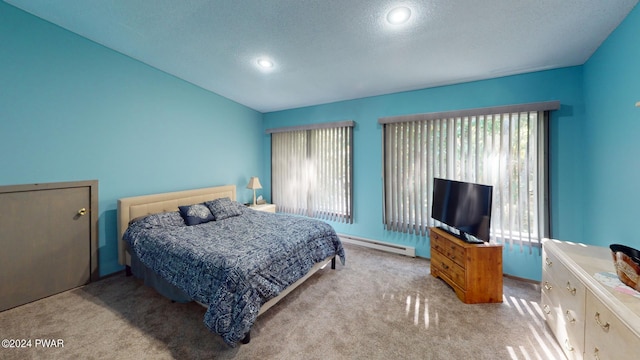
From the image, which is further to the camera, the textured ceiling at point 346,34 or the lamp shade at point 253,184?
the lamp shade at point 253,184

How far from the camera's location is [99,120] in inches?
97.7

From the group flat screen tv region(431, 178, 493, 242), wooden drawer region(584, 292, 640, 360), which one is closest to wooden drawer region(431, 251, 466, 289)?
flat screen tv region(431, 178, 493, 242)

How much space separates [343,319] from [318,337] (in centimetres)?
31

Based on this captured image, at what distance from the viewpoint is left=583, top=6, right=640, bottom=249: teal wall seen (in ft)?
5.46

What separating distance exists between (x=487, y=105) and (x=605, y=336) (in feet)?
8.47

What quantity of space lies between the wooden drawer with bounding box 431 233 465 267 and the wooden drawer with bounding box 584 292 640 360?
958 mm

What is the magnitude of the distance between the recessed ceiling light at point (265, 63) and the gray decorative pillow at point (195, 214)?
6.84 feet

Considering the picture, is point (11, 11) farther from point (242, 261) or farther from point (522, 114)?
point (522, 114)

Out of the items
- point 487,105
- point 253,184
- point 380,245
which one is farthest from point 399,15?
point 253,184

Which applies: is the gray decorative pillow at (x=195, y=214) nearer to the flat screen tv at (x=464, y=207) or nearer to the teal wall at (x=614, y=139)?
the flat screen tv at (x=464, y=207)

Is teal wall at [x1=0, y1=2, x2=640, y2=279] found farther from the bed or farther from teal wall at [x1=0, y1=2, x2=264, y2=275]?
the bed

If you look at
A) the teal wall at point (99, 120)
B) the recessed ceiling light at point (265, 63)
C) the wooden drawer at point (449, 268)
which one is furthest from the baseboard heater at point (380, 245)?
the recessed ceiling light at point (265, 63)

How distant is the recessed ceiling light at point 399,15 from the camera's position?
1696mm

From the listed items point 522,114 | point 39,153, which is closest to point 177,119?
point 39,153
